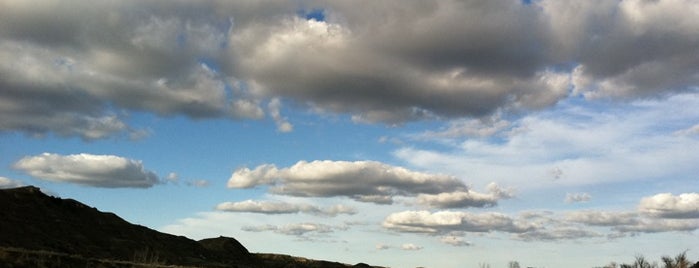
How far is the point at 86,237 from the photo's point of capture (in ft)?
430

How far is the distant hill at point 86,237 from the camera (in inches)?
4304

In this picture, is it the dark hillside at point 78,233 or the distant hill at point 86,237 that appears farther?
the dark hillside at point 78,233

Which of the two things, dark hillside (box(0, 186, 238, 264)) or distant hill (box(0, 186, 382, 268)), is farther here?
dark hillside (box(0, 186, 238, 264))

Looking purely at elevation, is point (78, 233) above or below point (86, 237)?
above

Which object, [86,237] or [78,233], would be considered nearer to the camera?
[86,237]

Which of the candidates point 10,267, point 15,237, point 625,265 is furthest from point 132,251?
point 625,265

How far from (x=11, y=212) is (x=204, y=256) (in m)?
51.8

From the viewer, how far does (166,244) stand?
15862 centimetres

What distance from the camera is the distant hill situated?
109 m

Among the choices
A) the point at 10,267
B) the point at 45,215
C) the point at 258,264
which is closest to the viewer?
the point at 10,267

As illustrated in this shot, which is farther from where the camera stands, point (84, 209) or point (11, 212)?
point (84, 209)

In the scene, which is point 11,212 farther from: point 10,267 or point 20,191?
point 10,267

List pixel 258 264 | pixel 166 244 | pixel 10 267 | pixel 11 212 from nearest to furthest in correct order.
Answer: pixel 10 267 < pixel 11 212 < pixel 166 244 < pixel 258 264

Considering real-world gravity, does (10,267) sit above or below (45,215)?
below
